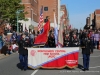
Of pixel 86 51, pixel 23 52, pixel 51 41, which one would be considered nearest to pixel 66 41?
pixel 51 41

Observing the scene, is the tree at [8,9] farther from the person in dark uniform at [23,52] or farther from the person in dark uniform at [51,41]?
the person in dark uniform at [23,52]

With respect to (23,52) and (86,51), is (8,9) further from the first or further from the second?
(86,51)

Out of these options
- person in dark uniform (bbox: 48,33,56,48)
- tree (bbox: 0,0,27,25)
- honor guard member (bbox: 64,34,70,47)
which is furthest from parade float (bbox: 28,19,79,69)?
tree (bbox: 0,0,27,25)

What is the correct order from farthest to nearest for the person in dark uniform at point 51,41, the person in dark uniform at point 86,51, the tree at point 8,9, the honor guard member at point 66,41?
the tree at point 8,9 < the person in dark uniform at point 51,41 < the honor guard member at point 66,41 < the person in dark uniform at point 86,51

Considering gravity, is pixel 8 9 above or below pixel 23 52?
above

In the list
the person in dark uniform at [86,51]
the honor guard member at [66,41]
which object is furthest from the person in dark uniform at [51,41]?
the person in dark uniform at [86,51]

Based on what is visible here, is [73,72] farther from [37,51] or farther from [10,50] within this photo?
[10,50]

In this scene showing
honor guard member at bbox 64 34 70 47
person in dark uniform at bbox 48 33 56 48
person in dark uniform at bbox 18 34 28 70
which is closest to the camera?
person in dark uniform at bbox 18 34 28 70

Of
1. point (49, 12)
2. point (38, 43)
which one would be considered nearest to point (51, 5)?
point (49, 12)

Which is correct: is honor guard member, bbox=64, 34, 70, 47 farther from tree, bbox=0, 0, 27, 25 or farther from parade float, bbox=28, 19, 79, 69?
tree, bbox=0, 0, 27, 25

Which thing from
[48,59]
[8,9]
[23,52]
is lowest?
[48,59]

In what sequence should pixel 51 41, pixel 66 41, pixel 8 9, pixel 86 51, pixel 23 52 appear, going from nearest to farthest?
pixel 86 51 → pixel 23 52 → pixel 66 41 → pixel 51 41 → pixel 8 9

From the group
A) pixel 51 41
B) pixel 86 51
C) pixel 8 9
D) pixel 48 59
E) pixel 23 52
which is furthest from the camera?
pixel 8 9

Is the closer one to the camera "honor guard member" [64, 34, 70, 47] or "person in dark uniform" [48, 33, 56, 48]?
"honor guard member" [64, 34, 70, 47]
